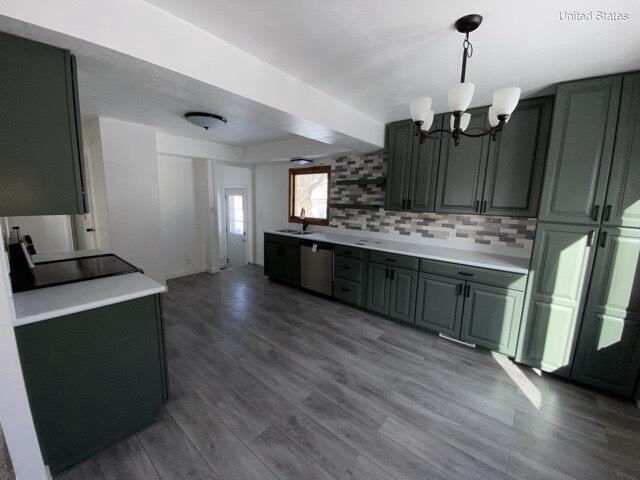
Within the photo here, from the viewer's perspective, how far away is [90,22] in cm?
115

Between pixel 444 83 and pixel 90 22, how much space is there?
86.1 inches

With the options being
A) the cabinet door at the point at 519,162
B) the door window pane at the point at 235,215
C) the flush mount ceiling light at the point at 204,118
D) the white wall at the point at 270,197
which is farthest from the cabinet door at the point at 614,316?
the door window pane at the point at 235,215

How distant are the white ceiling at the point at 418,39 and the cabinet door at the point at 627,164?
0.60ft

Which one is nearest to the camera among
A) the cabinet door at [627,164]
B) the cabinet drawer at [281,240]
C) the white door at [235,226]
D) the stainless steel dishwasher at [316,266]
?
the cabinet door at [627,164]

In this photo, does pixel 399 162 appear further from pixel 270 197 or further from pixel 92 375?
pixel 92 375

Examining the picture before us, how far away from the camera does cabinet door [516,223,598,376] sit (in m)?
2.02

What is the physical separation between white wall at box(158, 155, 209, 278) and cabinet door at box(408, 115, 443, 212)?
348 cm

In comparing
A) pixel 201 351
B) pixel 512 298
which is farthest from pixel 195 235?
pixel 512 298

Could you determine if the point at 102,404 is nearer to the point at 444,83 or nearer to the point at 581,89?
the point at 444,83

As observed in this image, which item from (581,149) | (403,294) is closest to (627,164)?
(581,149)

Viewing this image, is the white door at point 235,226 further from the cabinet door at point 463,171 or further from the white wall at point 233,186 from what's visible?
the cabinet door at point 463,171

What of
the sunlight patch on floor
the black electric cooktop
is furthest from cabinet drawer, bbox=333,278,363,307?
the black electric cooktop

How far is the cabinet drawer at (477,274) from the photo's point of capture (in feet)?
7.57

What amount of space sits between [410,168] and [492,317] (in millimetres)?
1739
